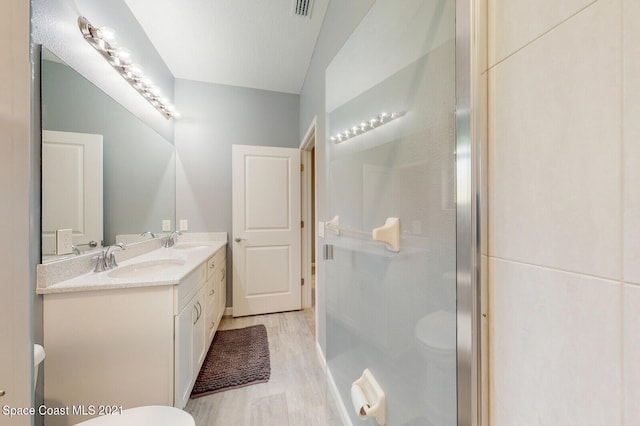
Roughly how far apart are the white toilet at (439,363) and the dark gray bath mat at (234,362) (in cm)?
141

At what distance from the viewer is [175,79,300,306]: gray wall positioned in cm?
268

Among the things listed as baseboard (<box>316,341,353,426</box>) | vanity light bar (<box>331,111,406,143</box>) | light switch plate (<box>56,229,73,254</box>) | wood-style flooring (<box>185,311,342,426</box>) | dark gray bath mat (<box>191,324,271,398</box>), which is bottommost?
wood-style flooring (<box>185,311,342,426</box>)

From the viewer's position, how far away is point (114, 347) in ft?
3.84

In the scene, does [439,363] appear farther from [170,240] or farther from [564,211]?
[170,240]

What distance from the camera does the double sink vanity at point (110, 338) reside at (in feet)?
3.64

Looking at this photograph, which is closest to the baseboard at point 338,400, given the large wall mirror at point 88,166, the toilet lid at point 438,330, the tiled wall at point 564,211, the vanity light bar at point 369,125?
the toilet lid at point 438,330

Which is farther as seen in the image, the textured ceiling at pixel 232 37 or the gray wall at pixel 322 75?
the textured ceiling at pixel 232 37

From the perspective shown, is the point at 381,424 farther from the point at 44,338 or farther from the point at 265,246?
the point at 265,246

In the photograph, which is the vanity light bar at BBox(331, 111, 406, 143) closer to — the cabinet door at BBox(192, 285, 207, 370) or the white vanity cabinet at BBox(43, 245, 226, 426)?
the white vanity cabinet at BBox(43, 245, 226, 426)

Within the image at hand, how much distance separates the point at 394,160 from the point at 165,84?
271cm

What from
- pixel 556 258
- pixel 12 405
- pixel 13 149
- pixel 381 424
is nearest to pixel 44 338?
pixel 12 405

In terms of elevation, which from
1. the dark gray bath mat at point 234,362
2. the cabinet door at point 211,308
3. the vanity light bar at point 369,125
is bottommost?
the dark gray bath mat at point 234,362

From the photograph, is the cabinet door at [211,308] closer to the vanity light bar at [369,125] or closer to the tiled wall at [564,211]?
the vanity light bar at [369,125]

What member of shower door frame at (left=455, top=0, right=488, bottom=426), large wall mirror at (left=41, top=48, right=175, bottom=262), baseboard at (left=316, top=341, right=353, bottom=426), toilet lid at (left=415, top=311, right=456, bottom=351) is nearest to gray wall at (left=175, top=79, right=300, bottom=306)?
large wall mirror at (left=41, top=48, right=175, bottom=262)
